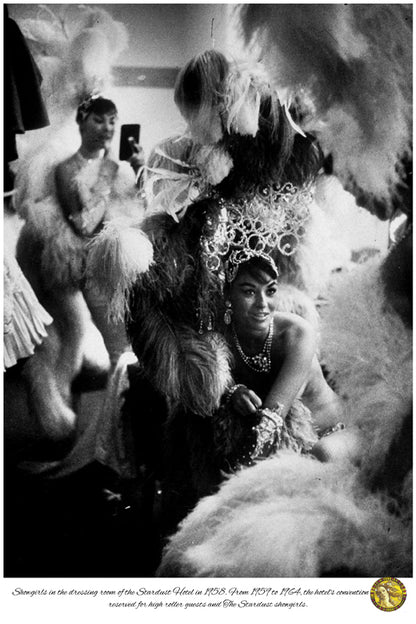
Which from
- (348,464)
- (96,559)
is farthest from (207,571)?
(348,464)

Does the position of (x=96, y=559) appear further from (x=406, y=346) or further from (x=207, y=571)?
(x=406, y=346)

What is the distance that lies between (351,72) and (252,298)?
53 cm

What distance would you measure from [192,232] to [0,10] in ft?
2.06

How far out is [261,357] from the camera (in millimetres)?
1605

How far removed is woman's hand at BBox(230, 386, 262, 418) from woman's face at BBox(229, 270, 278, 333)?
13cm

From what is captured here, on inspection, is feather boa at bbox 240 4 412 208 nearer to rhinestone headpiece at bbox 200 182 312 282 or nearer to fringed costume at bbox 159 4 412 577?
fringed costume at bbox 159 4 412 577

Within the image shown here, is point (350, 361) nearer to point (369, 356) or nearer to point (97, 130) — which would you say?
point (369, 356)

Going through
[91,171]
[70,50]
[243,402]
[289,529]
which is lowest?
[289,529]

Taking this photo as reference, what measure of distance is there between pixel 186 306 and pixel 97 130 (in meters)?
0.42

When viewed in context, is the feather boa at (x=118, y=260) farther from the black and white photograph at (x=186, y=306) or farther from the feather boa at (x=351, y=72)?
the feather boa at (x=351, y=72)
